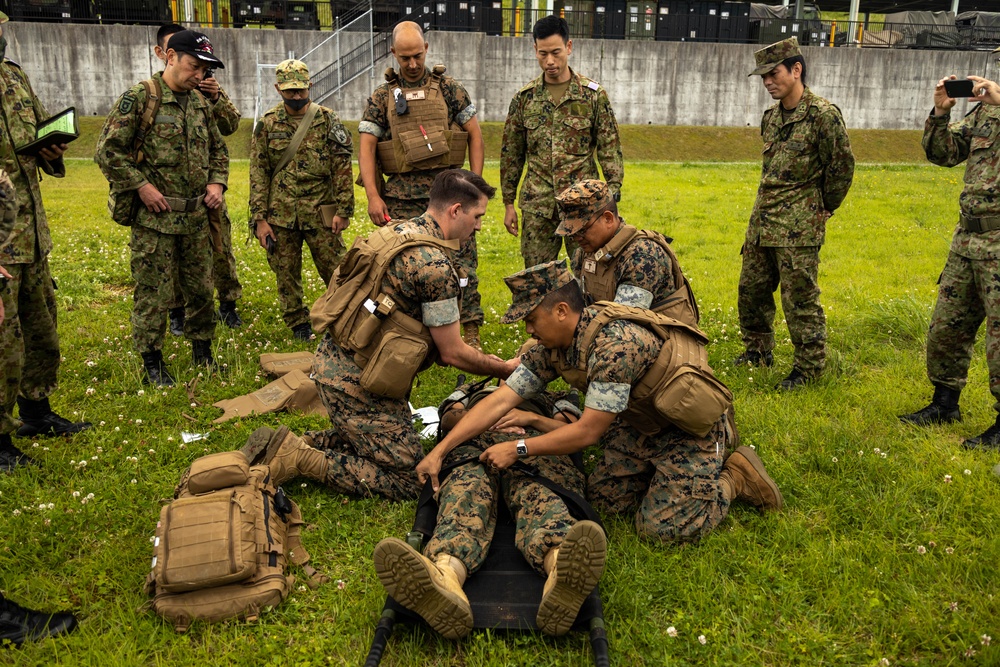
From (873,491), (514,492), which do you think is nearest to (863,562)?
(873,491)

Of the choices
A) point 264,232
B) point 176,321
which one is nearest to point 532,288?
point 264,232

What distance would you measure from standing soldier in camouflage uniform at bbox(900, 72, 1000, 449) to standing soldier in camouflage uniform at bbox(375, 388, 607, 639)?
305 centimetres

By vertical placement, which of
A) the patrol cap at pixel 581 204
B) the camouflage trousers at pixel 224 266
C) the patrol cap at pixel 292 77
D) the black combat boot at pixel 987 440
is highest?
the patrol cap at pixel 292 77

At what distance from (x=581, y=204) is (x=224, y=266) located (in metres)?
4.78

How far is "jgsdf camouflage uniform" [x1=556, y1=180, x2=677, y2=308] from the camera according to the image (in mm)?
5129

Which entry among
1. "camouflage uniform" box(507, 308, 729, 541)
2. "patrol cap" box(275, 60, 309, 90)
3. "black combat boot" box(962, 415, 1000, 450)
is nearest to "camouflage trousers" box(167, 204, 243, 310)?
"patrol cap" box(275, 60, 309, 90)

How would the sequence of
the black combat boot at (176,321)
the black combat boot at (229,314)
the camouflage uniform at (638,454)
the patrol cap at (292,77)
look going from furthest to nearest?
the black combat boot at (229,314) → the black combat boot at (176,321) → the patrol cap at (292,77) → the camouflage uniform at (638,454)

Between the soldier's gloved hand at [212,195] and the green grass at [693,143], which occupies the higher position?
the soldier's gloved hand at [212,195]

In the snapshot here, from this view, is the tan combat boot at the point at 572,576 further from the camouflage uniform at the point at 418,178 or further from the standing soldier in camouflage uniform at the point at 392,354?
the camouflage uniform at the point at 418,178

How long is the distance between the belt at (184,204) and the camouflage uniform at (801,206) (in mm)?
5029

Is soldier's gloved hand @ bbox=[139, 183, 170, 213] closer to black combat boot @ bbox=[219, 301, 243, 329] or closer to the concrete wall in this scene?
black combat boot @ bbox=[219, 301, 243, 329]

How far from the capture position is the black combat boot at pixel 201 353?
7316mm

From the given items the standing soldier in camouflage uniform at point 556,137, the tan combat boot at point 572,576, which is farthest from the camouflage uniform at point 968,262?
the tan combat boot at point 572,576

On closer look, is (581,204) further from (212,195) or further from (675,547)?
(212,195)
